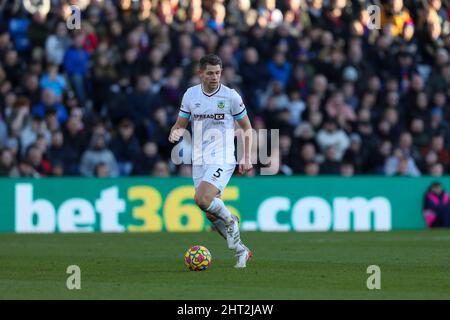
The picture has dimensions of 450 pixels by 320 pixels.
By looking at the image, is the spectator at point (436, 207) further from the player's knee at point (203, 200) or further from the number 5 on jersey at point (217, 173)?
the player's knee at point (203, 200)

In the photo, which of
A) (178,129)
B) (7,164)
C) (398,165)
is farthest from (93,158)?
(178,129)

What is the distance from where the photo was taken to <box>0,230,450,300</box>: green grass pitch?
11.1 meters

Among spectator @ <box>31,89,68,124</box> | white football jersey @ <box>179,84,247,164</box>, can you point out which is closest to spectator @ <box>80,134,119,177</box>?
spectator @ <box>31,89,68,124</box>

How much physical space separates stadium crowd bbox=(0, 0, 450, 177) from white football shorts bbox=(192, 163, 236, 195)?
8658 millimetres

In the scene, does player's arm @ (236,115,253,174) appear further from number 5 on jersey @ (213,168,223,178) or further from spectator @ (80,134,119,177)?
spectator @ (80,134,119,177)

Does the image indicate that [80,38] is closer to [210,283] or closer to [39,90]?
[39,90]

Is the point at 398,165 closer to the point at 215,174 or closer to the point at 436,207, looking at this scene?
the point at 436,207

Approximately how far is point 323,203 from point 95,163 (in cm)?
460

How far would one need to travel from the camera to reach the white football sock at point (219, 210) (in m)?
13.6

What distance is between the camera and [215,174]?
1377cm

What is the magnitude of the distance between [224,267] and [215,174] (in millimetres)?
1106

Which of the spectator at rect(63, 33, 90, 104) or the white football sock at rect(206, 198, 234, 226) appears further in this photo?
the spectator at rect(63, 33, 90, 104)

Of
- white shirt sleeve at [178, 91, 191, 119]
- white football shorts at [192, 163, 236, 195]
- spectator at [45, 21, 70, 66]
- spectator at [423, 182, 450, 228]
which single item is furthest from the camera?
spectator at [423, 182, 450, 228]
